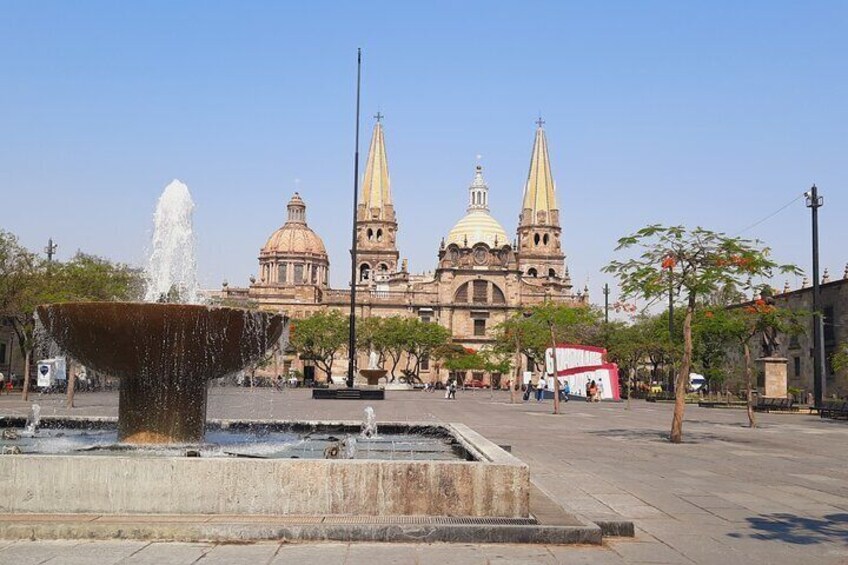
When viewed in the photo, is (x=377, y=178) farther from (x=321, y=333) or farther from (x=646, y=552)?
(x=646, y=552)

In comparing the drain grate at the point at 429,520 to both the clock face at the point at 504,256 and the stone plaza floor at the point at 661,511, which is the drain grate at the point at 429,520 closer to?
the stone plaza floor at the point at 661,511

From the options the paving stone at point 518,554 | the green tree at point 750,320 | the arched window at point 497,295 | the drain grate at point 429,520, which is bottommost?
the paving stone at point 518,554

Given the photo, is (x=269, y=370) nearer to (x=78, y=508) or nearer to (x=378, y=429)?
(x=378, y=429)

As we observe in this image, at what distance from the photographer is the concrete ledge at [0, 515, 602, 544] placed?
19.6 ft

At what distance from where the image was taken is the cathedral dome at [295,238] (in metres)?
99.9

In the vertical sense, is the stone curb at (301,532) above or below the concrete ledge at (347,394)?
above

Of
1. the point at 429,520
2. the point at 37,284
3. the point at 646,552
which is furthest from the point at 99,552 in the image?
the point at 37,284

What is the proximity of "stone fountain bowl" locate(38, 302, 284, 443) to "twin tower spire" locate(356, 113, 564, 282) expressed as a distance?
90277 millimetres

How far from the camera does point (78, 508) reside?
21.0 ft

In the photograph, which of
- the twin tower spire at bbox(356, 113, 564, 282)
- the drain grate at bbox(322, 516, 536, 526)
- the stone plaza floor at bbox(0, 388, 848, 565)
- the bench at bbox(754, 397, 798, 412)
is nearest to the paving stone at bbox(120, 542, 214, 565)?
the stone plaza floor at bbox(0, 388, 848, 565)

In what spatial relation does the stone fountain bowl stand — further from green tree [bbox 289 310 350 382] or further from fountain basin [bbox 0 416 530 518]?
green tree [bbox 289 310 350 382]

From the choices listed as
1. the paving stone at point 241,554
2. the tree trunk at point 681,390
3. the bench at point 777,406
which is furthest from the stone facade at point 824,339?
the paving stone at point 241,554

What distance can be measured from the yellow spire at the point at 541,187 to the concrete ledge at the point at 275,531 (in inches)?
3737

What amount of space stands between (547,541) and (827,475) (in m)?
6.59
